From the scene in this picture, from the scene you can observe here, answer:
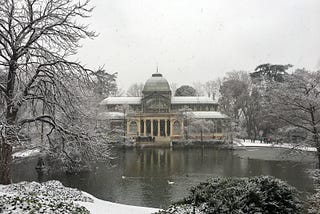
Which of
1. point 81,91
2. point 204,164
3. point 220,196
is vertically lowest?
point 204,164

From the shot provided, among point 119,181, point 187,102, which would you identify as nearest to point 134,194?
point 119,181

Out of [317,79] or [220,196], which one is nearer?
[220,196]

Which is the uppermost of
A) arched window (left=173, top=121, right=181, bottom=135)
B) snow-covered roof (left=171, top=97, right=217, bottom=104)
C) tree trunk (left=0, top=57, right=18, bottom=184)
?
snow-covered roof (left=171, top=97, right=217, bottom=104)

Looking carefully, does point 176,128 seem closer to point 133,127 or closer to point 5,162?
point 133,127

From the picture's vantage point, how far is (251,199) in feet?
21.4

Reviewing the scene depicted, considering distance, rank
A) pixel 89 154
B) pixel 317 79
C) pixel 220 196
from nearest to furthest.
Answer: pixel 220 196
pixel 89 154
pixel 317 79

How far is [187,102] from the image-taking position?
2148 inches

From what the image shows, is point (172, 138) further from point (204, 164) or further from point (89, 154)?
point (89, 154)

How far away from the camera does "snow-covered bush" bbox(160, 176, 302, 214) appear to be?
6.41m

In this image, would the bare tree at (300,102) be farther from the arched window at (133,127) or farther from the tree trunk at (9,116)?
the arched window at (133,127)

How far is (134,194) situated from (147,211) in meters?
5.31

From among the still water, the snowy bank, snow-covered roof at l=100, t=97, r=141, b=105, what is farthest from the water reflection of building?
the snowy bank

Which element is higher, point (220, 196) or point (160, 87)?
point (160, 87)

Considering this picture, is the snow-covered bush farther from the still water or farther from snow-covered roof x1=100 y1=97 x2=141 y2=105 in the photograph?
snow-covered roof x1=100 y1=97 x2=141 y2=105
